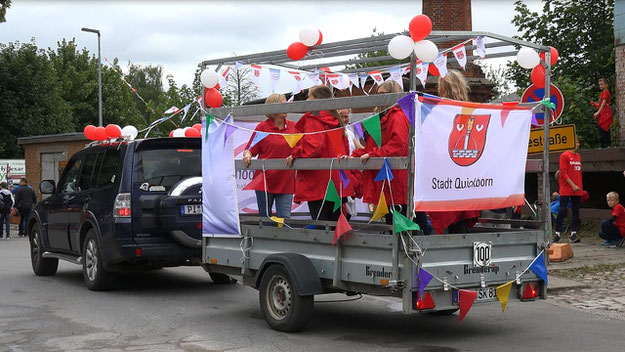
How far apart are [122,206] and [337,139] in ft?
10.9

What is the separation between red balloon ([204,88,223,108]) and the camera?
9.32 meters

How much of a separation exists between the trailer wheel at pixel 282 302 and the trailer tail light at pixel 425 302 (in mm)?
1153

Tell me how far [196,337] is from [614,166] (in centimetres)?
1141

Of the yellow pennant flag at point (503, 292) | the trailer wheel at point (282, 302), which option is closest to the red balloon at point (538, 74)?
the yellow pennant flag at point (503, 292)

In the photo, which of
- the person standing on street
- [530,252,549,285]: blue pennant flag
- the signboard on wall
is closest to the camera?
[530,252,549,285]: blue pennant flag

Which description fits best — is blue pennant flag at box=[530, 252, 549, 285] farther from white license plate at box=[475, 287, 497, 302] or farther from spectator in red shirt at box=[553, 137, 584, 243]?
spectator in red shirt at box=[553, 137, 584, 243]

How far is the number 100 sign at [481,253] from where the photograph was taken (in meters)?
7.24

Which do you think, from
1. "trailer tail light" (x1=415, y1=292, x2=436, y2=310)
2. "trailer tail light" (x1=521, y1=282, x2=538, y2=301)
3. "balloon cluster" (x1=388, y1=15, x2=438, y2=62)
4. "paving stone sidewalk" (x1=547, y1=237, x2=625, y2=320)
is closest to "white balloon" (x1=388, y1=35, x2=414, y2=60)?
"balloon cluster" (x1=388, y1=15, x2=438, y2=62)

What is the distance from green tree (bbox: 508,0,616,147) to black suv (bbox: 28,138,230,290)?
1857 cm

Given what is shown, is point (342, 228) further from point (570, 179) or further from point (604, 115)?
point (604, 115)

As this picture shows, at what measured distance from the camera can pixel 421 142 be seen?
680 cm

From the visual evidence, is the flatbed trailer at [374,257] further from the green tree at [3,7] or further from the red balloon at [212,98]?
the green tree at [3,7]

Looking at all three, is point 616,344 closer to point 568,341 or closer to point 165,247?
point 568,341

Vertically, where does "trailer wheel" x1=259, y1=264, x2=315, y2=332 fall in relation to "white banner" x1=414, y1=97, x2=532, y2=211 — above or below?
below
